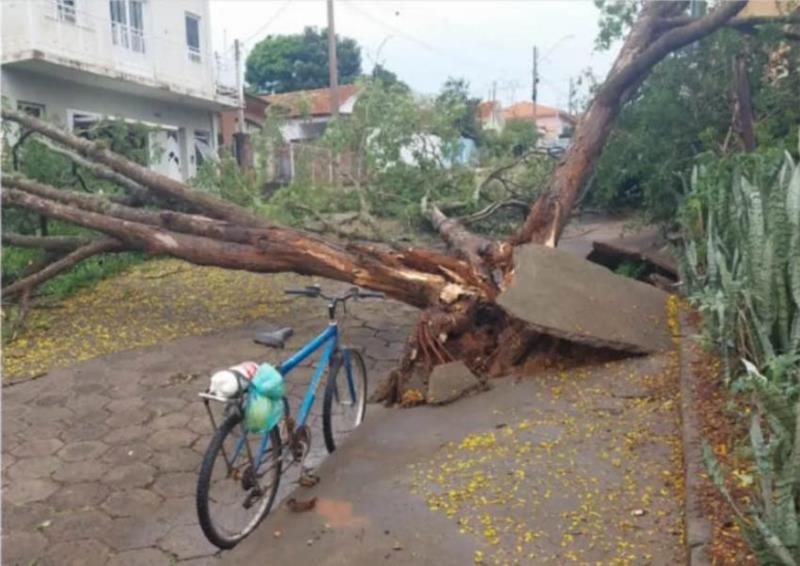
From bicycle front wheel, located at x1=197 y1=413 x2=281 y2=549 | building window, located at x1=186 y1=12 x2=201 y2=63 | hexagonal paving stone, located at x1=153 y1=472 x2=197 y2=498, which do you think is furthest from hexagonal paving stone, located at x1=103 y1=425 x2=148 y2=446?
building window, located at x1=186 y1=12 x2=201 y2=63

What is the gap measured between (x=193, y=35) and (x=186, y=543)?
1724 centimetres

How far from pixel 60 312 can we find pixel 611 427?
5.67m

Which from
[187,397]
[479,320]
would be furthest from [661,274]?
[187,397]

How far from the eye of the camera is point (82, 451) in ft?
13.3

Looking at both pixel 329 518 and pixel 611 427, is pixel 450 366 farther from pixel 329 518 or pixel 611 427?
pixel 329 518

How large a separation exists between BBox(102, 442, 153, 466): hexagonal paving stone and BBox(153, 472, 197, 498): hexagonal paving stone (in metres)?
0.28

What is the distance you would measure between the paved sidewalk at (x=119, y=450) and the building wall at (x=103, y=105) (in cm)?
696

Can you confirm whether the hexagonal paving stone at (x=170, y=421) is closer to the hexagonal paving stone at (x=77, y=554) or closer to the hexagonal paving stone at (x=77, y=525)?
the hexagonal paving stone at (x=77, y=525)

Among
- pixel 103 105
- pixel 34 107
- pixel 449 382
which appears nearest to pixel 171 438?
pixel 449 382

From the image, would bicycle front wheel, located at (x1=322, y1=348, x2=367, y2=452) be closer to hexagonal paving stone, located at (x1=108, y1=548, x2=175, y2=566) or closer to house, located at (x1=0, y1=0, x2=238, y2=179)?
hexagonal paving stone, located at (x1=108, y1=548, x2=175, y2=566)

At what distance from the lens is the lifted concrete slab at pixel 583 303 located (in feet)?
15.2

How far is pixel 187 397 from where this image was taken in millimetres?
4898

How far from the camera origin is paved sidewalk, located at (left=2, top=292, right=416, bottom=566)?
313cm

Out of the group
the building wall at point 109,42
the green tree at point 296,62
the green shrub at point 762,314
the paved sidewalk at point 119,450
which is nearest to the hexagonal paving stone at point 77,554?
the paved sidewalk at point 119,450
